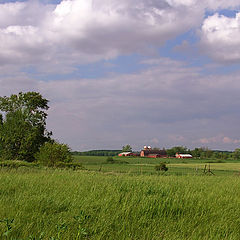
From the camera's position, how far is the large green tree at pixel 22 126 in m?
45.9

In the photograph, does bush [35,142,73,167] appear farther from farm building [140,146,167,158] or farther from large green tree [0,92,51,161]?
farm building [140,146,167,158]

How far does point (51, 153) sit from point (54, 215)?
Answer: 96.5ft

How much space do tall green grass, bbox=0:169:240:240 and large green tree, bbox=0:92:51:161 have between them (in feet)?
119

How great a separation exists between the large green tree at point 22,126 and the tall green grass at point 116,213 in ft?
119

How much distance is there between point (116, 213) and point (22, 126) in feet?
136

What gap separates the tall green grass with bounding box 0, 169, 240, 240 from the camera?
6.83m

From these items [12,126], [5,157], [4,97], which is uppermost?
[4,97]

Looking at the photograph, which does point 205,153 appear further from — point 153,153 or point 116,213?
point 116,213

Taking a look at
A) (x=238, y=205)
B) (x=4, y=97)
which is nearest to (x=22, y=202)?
(x=238, y=205)

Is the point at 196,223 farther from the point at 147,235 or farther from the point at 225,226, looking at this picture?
the point at 147,235

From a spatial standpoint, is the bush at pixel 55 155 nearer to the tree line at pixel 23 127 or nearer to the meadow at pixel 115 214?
the tree line at pixel 23 127

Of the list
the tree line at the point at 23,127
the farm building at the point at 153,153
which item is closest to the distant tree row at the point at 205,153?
the farm building at the point at 153,153

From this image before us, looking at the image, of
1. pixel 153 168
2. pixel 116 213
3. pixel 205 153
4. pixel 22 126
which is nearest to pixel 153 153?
pixel 205 153

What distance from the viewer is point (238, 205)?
10203mm
